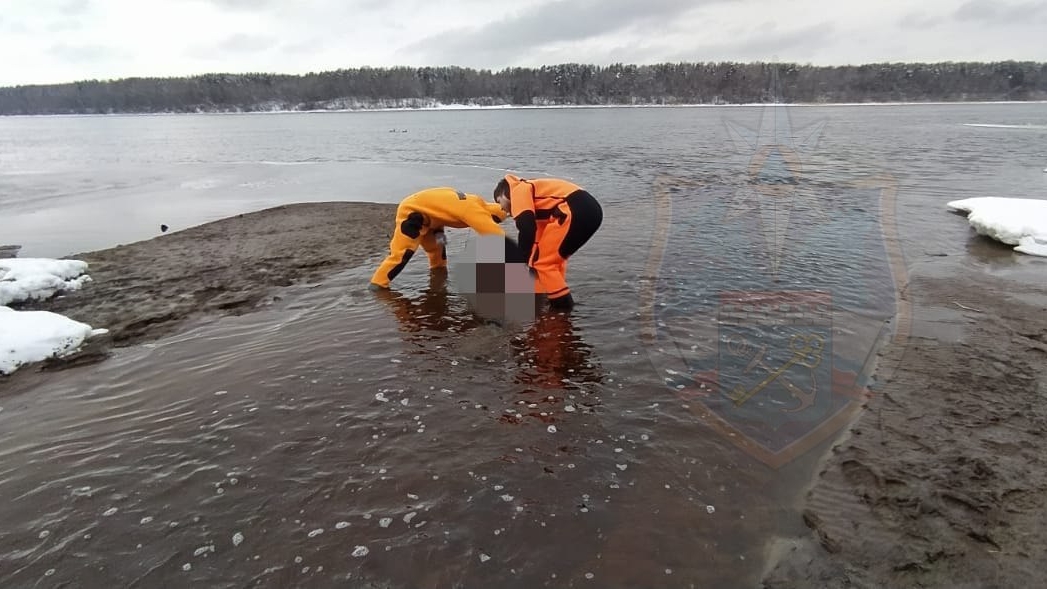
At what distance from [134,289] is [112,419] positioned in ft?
12.9

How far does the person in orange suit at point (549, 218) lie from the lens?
5.91 metres

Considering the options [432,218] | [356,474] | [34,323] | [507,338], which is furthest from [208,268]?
[356,474]

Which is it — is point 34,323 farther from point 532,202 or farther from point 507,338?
point 532,202

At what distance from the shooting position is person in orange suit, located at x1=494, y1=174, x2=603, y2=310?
5.91 m

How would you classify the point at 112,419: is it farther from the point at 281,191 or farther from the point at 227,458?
the point at 281,191

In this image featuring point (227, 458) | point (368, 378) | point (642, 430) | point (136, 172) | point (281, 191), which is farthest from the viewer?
point (136, 172)

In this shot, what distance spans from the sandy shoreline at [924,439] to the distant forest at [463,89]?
10646 centimetres

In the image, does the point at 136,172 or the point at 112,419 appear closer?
the point at 112,419

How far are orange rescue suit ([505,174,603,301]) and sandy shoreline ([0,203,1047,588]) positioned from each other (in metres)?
3.22

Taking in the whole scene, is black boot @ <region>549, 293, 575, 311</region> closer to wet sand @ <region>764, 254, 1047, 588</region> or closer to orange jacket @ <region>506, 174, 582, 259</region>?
orange jacket @ <region>506, 174, 582, 259</region>

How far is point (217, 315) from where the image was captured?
21.4ft

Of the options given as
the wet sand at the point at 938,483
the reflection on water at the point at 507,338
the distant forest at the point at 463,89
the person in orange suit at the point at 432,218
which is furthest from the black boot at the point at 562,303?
the distant forest at the point at 463,89

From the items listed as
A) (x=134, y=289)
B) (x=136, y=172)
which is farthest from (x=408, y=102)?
(x=134, y=289)

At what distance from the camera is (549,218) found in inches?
239
